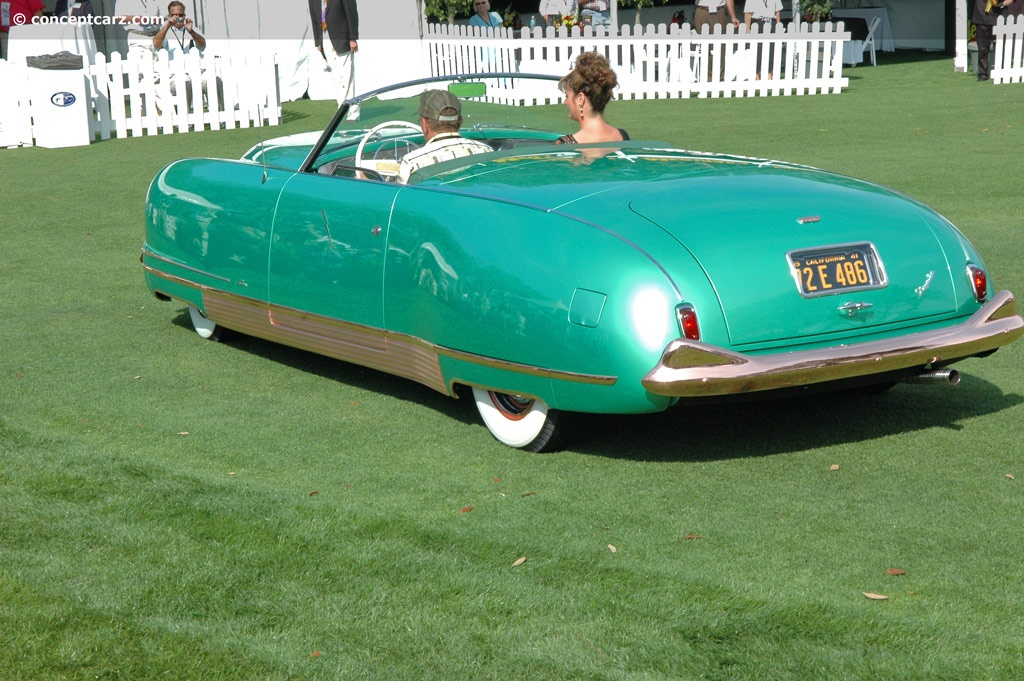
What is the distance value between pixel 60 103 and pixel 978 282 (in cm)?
1357

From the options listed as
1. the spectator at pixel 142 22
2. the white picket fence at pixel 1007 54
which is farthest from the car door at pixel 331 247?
the white picket fence at pixel 1007 54

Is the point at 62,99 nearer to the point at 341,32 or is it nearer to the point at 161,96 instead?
the point at 161,96

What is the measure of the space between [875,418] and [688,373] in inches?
52.4

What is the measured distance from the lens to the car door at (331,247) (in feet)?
17.0

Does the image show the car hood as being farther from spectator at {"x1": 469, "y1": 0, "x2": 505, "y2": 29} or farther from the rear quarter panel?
spectator at {"x1": 469, "y1": 0, "x2": 505, "y2": 29}

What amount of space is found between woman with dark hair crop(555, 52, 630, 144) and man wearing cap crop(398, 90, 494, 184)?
0.44 meters

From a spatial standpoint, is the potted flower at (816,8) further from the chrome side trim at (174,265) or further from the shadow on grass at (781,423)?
the shadow on grass at (781,423)

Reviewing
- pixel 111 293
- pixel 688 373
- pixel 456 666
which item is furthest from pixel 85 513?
pixel 111 293

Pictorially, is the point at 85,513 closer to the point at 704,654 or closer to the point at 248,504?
the point at 248,504

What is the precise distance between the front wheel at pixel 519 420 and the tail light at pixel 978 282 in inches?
62.6

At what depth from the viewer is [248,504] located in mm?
4262

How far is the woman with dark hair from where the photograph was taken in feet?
19.1

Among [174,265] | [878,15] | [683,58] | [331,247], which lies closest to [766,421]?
[331,247]

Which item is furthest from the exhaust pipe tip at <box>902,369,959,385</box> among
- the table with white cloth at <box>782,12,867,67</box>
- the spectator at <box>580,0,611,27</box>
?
the table with white cloth at <box>782,12,867,67</box>
